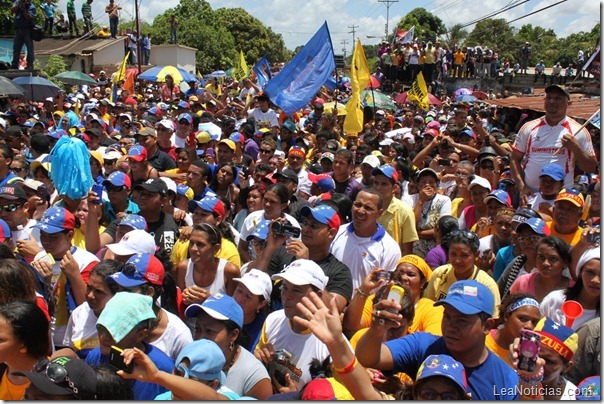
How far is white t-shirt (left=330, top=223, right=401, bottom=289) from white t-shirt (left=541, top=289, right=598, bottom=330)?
3.71 ft

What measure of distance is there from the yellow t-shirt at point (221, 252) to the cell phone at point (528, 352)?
2423 mm

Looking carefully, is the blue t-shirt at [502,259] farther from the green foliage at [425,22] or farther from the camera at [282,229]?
the green foliage at [425,22]

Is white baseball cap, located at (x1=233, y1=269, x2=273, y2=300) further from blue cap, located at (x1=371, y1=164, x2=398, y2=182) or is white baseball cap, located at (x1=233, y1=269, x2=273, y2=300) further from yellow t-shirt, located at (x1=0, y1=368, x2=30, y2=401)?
blue cap, located at (x1=371, y1=164, x2=398, y2=182)

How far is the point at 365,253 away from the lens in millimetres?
4480

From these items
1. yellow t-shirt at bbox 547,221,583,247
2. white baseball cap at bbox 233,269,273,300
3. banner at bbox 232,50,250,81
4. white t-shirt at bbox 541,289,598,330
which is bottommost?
white t-shirt at bbox 541,289,598,330

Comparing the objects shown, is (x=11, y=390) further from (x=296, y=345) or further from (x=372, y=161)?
(x=372, y=161)

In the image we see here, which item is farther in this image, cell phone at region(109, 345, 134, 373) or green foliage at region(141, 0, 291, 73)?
green foliage at region(141, 0, 291, 73)

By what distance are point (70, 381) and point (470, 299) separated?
6.13ft

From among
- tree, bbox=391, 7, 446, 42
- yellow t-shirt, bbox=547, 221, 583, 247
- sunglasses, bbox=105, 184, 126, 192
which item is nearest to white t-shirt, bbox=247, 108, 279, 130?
sunglasses, bbox=105, 184, 126, 192

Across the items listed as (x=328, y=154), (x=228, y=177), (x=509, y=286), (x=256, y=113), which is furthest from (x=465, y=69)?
(x=509, y=286)

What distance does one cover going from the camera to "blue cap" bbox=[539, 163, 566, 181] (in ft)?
17.8

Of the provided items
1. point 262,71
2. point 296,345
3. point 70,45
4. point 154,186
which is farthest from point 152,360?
point 70,45

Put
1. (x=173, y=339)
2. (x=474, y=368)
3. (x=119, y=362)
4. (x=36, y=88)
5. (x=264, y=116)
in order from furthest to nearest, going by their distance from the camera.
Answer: (x=36, y=88) → (x=264, y=116) → (x=173, y=339) → (x=474, y=368) → (x=119, y=362)

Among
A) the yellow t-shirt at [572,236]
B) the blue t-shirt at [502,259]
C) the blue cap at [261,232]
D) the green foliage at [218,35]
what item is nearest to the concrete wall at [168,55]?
the green foliage at [218,35]
